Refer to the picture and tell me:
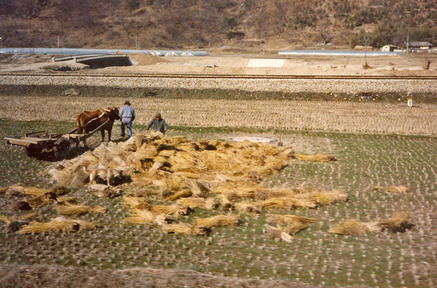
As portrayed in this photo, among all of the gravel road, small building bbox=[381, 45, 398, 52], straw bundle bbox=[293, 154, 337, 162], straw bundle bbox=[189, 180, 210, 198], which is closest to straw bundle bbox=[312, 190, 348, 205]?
straw bundle bbox=[189, 180, 210, 198]

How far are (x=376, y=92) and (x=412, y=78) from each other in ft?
14.4


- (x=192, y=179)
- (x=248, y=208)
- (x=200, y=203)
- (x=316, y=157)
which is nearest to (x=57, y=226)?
(x=200, y=203)

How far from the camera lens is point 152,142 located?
48.4 feet

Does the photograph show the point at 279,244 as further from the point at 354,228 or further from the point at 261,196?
the point at 261,196

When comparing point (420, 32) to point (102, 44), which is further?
point (102, 44)

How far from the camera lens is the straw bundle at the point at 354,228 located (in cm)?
985

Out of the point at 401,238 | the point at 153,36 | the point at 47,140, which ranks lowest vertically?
the point at 401,238

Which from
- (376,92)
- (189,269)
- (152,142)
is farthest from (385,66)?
(189,269)

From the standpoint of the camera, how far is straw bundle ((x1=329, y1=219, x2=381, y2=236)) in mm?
9852

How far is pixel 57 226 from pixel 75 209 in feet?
2.96

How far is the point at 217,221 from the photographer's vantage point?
→ 10.3m

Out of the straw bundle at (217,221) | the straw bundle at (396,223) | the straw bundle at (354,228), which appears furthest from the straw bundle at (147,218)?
the straw bundle at (396,223)

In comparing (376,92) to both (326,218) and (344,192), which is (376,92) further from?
(326,218)

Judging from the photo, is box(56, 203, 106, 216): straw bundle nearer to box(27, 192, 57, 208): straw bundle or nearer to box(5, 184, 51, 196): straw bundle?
box(27, 192, 57, 208): straw bundle
